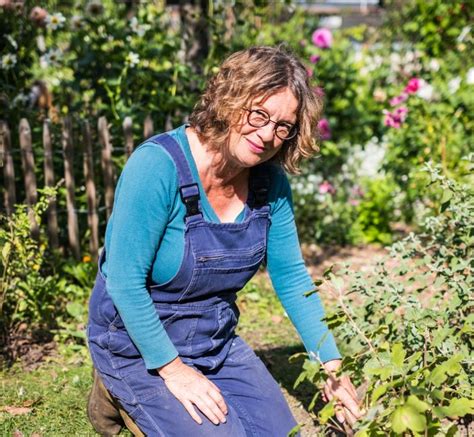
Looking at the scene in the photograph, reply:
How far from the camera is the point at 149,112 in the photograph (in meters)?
4.61

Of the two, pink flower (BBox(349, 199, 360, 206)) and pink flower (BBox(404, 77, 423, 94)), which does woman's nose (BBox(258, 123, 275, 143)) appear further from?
pink flower (BBox(349, 199, 360, 206))

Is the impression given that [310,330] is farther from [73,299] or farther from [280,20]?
[280,20]

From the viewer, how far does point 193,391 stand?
7.30ft

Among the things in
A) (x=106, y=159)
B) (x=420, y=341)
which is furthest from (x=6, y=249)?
(x=420, y=341)

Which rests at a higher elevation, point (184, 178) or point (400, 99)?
point (184, 178)

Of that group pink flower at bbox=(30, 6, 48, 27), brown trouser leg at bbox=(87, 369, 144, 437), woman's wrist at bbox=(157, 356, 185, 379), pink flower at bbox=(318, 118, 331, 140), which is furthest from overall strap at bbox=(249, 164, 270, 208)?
pink flower at bbox=(318, 118, 331, 140)

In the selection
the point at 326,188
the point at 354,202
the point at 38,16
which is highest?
the point at 38,16

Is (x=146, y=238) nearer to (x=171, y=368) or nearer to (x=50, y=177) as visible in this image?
(x=171, y=368)

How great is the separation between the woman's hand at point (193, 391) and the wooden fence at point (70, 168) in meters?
1.94

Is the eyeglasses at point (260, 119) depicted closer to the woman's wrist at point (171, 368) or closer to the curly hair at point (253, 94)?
the curly hair at point (253, 94)

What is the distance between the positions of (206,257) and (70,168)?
7.11 feet

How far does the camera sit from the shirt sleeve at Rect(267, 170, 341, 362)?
2.54m

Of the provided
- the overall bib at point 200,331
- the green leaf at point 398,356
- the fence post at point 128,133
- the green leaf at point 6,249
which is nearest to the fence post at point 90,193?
the fence post at point 128,133

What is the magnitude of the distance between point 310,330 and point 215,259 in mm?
459
